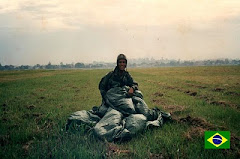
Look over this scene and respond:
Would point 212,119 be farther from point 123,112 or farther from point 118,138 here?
point 118,138

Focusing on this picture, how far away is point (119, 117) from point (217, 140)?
6.23ft

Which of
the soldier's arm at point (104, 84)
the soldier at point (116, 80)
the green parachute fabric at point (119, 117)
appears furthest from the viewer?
the soldier's arm at point (104, 84)

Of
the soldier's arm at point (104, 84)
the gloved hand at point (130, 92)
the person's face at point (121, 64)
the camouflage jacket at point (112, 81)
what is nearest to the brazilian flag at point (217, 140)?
the gloved hand at point (130, 92)

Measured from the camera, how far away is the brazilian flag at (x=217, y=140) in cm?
397

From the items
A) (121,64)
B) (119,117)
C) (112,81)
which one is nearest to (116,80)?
(112,81)

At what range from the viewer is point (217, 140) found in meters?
4.09

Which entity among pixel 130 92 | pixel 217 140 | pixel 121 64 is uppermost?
pixel 121 64

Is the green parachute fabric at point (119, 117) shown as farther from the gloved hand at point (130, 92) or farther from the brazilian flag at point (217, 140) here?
the brazilian flag at point (217, 140)

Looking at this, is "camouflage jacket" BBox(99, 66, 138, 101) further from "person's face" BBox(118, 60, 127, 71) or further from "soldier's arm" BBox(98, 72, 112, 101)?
"person's face" BBox(118, 60, 127, 71)

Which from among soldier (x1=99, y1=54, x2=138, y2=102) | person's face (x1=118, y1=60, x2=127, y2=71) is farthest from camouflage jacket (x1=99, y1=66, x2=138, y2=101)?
person's face (x1=118, y1=60, x2=127, y2=71)

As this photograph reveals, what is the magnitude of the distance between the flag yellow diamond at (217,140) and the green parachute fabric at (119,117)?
4.28 ft

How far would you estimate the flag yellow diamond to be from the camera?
4027 millimetres

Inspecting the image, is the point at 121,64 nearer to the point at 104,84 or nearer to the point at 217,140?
the point at 104,84

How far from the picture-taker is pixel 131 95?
18.5 feet
